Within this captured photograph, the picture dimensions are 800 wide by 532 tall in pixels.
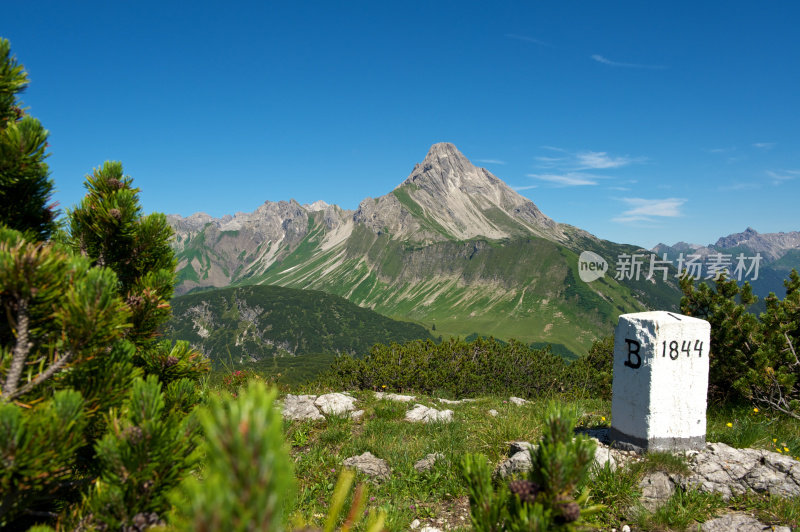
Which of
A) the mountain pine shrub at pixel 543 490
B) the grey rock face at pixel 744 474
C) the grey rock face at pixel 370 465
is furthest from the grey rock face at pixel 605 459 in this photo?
the mountain pine shrub at pixel 543 490

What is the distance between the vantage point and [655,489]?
20.6 ft

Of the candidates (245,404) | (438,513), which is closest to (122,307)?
(245,404)

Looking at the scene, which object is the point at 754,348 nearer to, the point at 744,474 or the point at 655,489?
A: the point at 744,474

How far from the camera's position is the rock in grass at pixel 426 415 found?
10.5 metres

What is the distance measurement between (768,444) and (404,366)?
1310 centimetres

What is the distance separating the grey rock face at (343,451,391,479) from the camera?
7.28 metres

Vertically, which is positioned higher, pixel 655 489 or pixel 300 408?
pixel 655 489

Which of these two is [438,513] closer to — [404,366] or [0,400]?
[0,400]

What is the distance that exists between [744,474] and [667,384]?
1.61m

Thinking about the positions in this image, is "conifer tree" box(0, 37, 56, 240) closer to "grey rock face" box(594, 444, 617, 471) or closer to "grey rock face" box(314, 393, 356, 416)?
"grey rock face" box(594, 444, 617, 471)

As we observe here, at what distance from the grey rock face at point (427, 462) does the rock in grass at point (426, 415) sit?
8.10ft

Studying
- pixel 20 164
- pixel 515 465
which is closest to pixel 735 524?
pixel 515 465

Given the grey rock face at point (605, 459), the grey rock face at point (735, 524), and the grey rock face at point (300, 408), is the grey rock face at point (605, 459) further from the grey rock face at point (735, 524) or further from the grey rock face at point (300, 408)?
the grey rock face at point (300, 408)

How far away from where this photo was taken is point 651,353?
7418 mm
